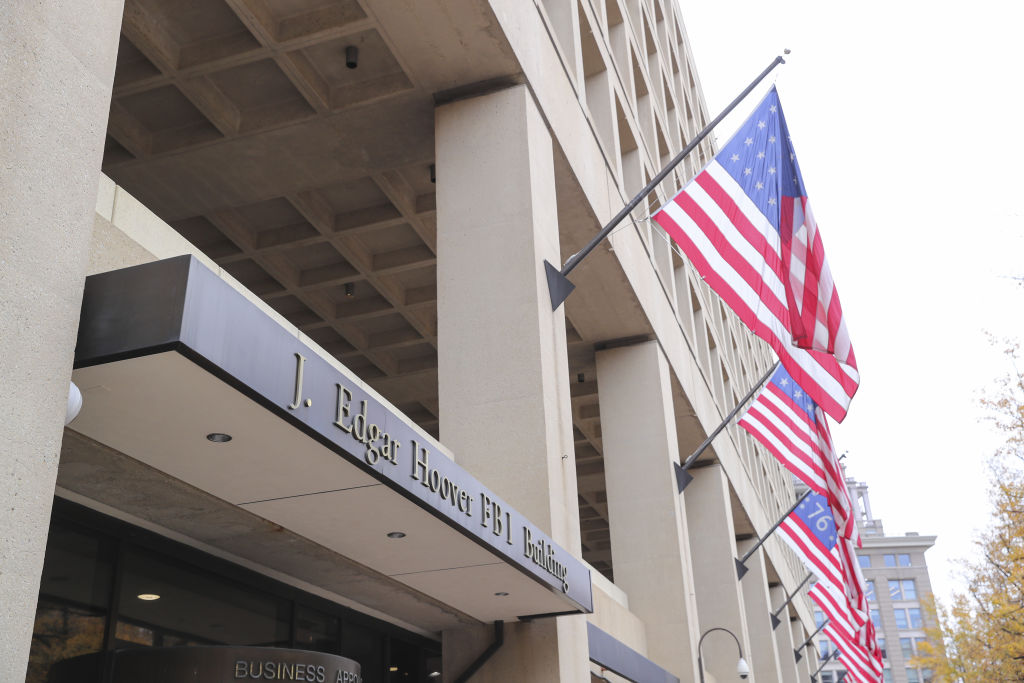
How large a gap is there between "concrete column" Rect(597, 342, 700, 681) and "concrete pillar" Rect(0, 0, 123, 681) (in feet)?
47.7

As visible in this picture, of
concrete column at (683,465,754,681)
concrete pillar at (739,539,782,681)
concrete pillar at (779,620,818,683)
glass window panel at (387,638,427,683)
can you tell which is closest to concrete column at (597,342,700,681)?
concrete column at (683,465,754,681)

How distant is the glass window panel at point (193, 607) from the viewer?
802 cm

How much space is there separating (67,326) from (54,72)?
1270mm

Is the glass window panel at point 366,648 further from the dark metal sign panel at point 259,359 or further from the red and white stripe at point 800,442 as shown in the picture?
the red and white stripe at point 800,442

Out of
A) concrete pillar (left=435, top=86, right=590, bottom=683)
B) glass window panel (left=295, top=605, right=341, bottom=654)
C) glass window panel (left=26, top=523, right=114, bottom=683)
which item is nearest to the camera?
glass window panel (left=26, top=523, right=114, bottom=683)

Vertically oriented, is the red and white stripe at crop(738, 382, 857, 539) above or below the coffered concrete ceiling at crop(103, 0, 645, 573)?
below

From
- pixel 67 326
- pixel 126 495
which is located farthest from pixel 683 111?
pixel 67 326

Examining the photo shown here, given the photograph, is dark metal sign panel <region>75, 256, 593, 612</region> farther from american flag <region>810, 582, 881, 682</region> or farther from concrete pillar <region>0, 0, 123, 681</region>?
american flag <region>810, 582, 881, 682</region>

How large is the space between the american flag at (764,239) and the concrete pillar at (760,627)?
2016 cm

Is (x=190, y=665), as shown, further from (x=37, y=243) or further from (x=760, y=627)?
(x=760, y=627)

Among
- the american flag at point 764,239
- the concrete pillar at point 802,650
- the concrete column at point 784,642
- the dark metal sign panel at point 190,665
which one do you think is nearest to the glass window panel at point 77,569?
the dark metal sign panel at point 190,665

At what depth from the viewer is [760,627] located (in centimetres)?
3138

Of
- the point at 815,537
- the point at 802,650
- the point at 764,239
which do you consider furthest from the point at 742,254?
the point at 802,650

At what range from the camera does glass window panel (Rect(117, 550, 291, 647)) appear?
8023 millimetres
